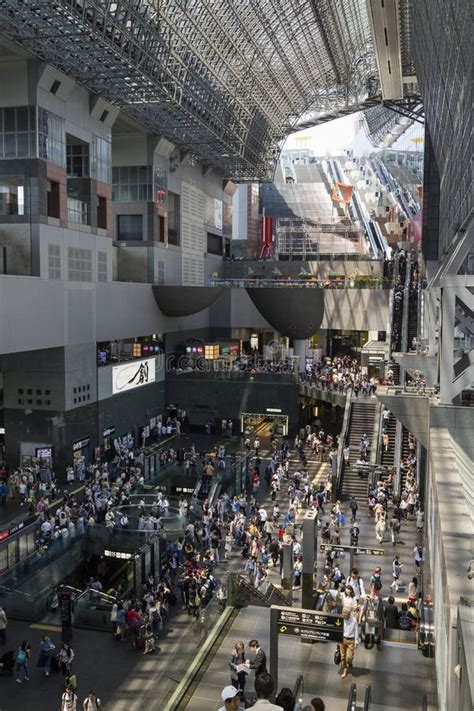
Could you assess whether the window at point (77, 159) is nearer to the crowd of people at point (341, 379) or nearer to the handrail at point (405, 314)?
the crowd of people at point (341, 379)

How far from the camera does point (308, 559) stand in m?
16.2

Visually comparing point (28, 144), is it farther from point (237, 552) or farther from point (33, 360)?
point (237, 552)

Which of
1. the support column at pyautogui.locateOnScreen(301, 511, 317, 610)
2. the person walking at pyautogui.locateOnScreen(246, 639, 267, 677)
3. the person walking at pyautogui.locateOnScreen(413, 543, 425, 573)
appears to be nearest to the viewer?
the person walking at pyautogui.locateOnScreen(246, 639, 267, 677)

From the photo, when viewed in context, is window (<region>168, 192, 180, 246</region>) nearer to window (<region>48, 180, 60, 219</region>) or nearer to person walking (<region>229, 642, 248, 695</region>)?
window (<region>48, 180, 60, 219</region>)

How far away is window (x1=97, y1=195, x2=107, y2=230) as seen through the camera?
35.1 meters

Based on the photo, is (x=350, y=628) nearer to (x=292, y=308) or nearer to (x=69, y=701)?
(x=69, y=701)

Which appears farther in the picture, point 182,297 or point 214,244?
point 214,244

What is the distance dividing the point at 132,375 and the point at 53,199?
11155 millimetres

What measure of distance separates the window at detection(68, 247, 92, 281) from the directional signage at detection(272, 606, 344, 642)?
23.5 m

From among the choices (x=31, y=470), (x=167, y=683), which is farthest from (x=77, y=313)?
(x=167, y=683)

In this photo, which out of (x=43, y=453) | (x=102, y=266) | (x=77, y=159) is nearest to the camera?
(x=43, y=453)

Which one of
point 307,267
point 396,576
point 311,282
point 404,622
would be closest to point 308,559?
point 404,622

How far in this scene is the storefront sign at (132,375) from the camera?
36.5 meters

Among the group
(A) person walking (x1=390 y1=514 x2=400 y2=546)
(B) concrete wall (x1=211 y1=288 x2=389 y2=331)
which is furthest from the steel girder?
(A) person walking (x1=390 y1=514 x2=400 y2=546)
